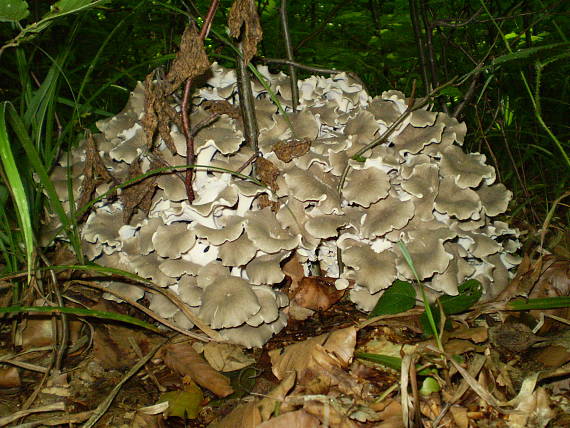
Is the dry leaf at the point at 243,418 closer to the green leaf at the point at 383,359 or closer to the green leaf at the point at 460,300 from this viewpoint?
the green leaf at the point at 383,359

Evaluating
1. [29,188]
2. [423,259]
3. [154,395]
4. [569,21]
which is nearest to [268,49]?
[569,21]

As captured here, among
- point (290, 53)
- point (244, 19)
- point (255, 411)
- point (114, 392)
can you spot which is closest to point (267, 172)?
point (244, 19)

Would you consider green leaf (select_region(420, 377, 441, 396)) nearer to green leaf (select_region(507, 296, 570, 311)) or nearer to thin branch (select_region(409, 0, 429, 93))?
green leaf (select_region(507, 296, 570, 311))

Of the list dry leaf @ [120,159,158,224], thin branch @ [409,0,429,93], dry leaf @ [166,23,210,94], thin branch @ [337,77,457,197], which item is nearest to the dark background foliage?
thin branch @ [409,0,429,93]

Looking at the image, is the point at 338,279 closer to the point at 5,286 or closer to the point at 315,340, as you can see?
the point at 315,340

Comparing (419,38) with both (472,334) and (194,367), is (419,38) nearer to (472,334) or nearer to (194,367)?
(472,334)
